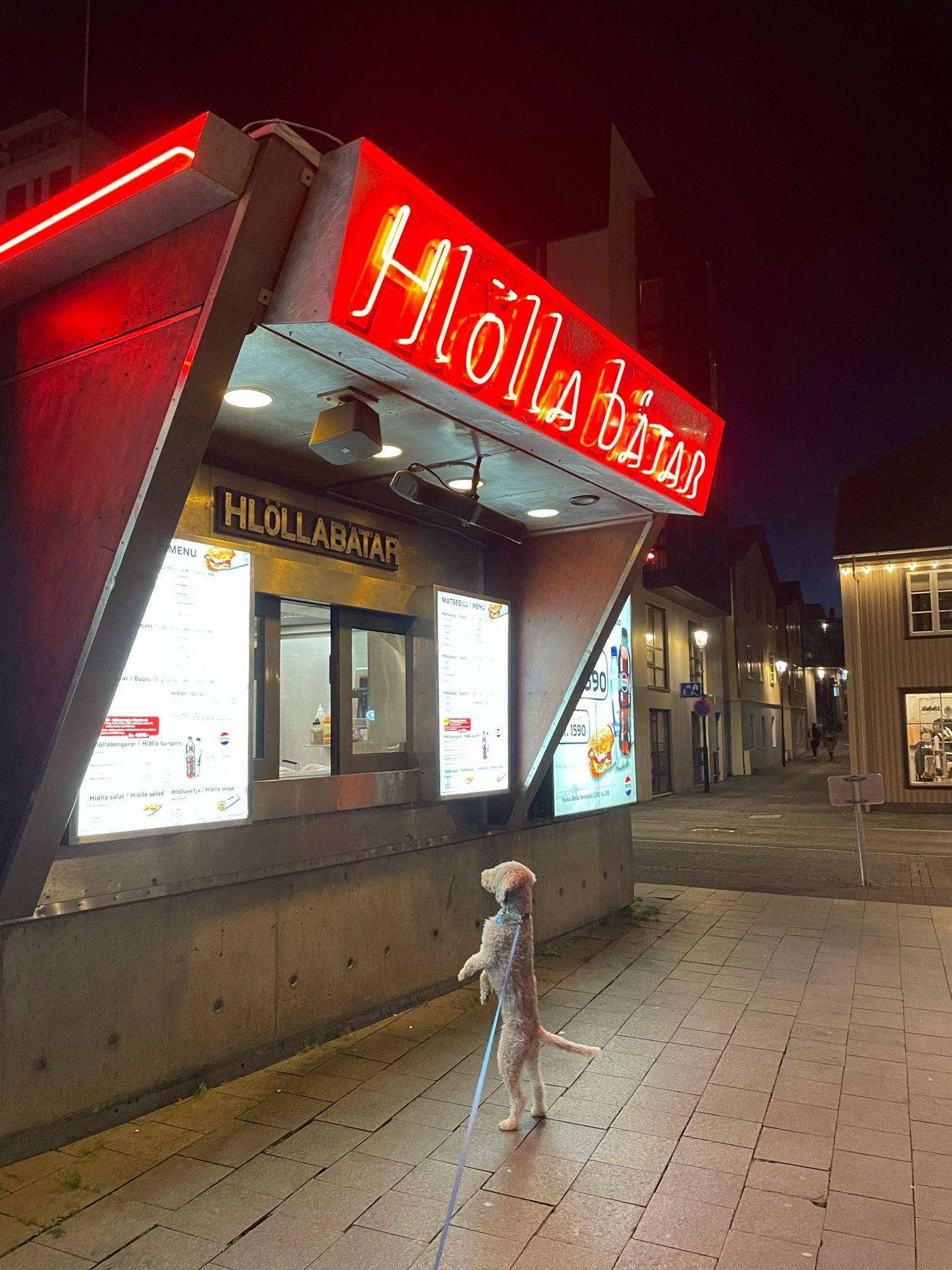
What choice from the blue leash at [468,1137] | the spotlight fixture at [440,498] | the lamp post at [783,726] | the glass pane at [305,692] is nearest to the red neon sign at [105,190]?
the spotlight fixture at [440,498]

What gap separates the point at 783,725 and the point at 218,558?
1655 inches

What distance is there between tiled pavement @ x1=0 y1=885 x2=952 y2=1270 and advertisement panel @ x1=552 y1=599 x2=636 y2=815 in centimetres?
218

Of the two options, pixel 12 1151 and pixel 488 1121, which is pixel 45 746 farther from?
pixel 488 1121

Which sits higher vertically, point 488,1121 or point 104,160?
point 104,160

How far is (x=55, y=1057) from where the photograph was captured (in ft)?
13.2

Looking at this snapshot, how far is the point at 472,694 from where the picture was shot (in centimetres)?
690

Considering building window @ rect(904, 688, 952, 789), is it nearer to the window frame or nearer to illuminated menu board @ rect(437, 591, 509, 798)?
the window frame

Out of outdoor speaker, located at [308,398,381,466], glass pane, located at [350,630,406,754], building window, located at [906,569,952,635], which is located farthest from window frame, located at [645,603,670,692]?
outdoor speaker, located at [308,398,381,466]

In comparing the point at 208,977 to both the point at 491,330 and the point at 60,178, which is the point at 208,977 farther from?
the point at 60,178

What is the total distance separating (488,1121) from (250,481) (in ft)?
12.6

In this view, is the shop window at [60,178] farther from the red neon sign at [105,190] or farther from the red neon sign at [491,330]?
the red neon sign at [491,330]

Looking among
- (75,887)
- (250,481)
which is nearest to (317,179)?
(250,481)

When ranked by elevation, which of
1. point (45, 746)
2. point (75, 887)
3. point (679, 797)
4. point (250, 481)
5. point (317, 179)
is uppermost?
point (317, 179)

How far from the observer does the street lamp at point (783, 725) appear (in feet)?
136
